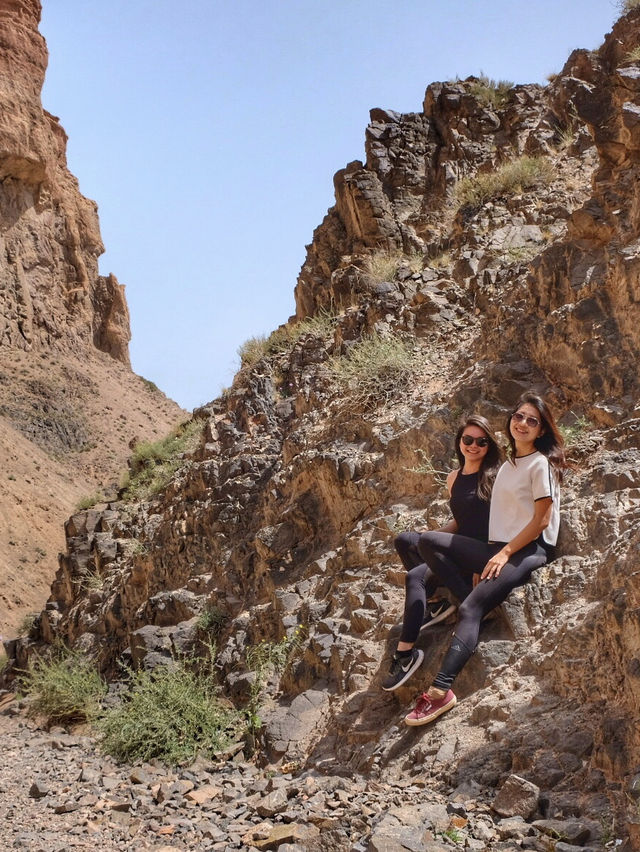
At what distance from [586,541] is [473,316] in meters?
4.33

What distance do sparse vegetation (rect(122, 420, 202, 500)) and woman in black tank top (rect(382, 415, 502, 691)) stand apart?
6914 mm

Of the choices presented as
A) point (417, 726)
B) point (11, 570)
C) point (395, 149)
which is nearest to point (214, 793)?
point (417, 726)

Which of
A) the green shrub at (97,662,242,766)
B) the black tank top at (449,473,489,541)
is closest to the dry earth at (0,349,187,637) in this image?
the green shrub at (97,662,242,766)

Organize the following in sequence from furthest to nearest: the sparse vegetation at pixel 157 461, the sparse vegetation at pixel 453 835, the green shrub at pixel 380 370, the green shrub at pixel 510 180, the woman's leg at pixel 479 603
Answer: the sparse vegetation at pixel 157 461, the green shrub at pixel 510 180, the green shrub at pixel 380 370, the woman's leg at pixel 479 603, the sparse vegetation at pixel 453 835

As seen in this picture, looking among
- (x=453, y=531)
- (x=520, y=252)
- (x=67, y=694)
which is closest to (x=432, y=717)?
(x=453, y=531)

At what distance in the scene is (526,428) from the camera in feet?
15.4

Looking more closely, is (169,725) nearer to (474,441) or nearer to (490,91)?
(474,441)

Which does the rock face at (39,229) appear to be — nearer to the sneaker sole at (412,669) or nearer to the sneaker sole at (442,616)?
the sneaker sole at (442,616)

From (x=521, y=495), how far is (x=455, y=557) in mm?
540

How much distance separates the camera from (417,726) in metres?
4.55

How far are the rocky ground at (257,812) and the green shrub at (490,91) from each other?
10338mm

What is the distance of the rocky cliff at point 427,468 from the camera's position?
4.12m

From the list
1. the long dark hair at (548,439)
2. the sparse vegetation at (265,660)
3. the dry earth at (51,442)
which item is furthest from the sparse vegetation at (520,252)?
the dry earth at (51,442)

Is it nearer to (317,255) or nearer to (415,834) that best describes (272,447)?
(317,255)
